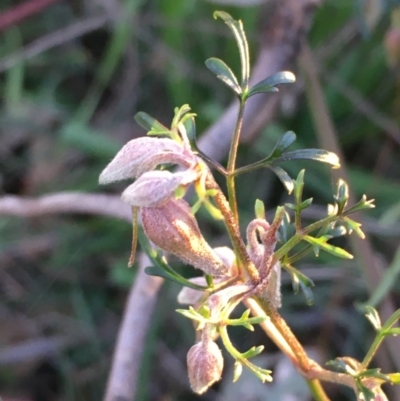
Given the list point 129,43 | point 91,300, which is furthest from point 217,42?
point 91,300

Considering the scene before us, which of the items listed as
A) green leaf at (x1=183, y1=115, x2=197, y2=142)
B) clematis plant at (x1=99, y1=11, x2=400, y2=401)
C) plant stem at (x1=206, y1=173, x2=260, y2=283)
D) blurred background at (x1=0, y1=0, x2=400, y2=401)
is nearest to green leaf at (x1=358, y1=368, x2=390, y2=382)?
clematis plant at (x1=99, y1=11, x2=400, y2=401)

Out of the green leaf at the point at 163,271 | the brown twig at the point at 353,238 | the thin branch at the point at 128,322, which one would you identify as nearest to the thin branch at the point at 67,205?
the thin branch at the point at 128,322

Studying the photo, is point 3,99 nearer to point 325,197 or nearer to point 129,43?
point 129,43

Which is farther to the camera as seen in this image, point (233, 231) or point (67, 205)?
point (67, 205)

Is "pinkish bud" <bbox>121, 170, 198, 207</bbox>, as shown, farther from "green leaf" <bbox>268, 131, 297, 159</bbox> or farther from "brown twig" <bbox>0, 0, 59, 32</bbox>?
"brown twig" <bbox>0, 0, 59, 32</bbox>

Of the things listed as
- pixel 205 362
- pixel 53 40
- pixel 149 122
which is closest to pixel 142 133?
pixel 53 40

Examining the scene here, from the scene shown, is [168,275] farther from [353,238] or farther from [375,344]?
[353,238]

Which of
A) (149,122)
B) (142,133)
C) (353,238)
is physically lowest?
(142,133)
